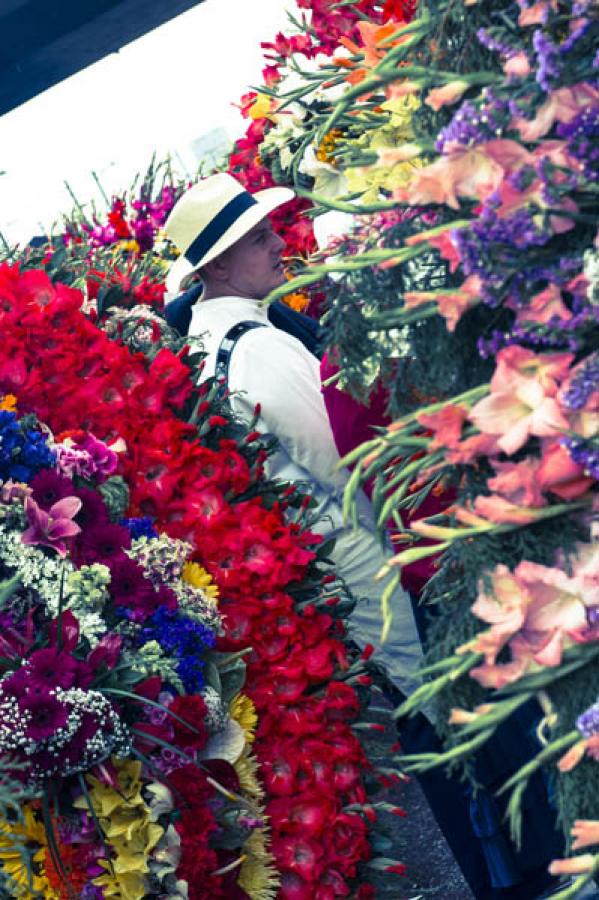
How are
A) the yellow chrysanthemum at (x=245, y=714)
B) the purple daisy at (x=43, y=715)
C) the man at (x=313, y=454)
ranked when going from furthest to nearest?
1. the man at (x=313, y=454)
2. the yellow chrysanthemum at (x=245, y=714)
3. the purple daisy at (x=43, y=715)

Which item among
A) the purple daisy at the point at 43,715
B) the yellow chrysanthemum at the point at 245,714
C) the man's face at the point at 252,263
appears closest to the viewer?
the purple daisy at the point at 43,715

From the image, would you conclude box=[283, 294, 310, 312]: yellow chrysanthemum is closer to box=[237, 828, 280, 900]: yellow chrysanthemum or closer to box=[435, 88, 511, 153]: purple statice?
box=[237, 828, 280, 900]: yellow chrysanthemum

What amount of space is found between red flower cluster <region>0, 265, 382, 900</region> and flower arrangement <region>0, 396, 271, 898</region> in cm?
8

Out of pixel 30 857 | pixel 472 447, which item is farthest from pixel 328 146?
pixel 472 447

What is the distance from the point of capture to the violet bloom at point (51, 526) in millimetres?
1960

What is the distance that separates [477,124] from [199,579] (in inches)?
49.1

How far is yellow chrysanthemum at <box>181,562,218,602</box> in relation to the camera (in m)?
2.17

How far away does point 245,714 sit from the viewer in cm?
211

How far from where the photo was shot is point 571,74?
1062 mm

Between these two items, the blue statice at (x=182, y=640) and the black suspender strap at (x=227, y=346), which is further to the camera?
the black suspender strap at (x=227, y=346)

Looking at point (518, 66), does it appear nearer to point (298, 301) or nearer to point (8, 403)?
point (8, 403)

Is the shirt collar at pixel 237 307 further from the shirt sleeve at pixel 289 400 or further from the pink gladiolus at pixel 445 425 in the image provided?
the pink gladiolus at pixel 445 425

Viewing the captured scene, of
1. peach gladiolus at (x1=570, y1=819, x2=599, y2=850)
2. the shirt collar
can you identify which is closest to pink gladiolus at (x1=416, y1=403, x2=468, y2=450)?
peach gladiolus at (x1=570, y1=819, x2=599, y2=850)

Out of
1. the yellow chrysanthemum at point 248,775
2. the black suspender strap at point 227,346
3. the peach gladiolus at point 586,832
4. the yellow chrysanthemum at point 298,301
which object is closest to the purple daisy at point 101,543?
the yellow chrysanthemum at point 248,775
